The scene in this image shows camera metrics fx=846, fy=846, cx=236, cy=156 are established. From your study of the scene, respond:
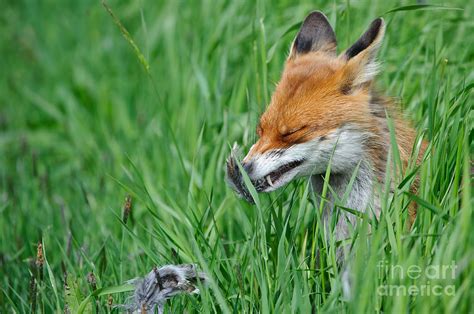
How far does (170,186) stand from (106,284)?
1.71m

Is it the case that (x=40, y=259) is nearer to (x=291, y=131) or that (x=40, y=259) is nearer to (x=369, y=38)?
(x=291, y=131)

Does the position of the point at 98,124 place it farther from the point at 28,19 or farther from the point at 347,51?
the point at 347,51

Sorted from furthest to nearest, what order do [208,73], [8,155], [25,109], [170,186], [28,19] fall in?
[28,19] → [25,109] → [8,155] → [208,73] → [170,186]

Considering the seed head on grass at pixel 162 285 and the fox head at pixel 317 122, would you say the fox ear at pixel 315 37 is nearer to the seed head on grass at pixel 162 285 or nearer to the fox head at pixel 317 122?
the fox head at pixel 317 122

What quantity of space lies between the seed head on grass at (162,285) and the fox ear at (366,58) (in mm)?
1453

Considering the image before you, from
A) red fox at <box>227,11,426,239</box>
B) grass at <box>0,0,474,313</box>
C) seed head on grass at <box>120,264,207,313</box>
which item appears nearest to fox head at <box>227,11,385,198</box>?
red fox at <box>227,11,426,239</box>

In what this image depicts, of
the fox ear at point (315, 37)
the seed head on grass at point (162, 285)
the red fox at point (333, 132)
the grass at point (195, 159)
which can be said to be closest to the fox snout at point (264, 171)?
the red fox at point (333, 132)

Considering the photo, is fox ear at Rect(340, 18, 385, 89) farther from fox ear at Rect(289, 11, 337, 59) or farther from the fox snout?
the fox snout

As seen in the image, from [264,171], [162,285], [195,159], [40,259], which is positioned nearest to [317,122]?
[264,171]

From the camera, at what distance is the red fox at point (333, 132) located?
463 cm

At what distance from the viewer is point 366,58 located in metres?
4.80

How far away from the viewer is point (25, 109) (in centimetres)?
953

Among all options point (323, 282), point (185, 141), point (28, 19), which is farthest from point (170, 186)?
point (28, 19)

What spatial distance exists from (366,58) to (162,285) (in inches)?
68.1
